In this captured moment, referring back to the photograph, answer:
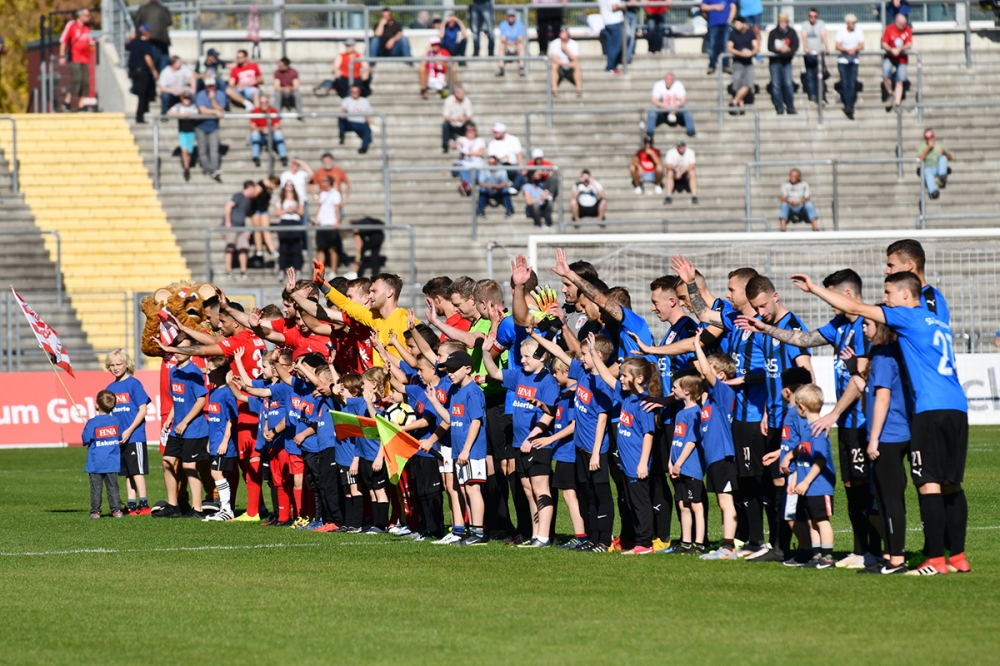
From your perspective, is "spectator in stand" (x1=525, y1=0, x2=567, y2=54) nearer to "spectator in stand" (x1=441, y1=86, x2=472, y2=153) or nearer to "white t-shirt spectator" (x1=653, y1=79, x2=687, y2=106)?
"white t-shirt spectator" (x1=653, y1=79, x2=687, y2=106)

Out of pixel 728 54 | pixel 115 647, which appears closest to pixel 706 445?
pixel 115 647

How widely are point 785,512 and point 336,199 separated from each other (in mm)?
20631

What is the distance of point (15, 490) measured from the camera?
1916 centimetres

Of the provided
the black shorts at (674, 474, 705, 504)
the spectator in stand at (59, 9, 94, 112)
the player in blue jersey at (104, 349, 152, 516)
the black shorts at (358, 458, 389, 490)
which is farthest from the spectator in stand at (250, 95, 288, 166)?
the black shorts at (674, 474, 705, 504)

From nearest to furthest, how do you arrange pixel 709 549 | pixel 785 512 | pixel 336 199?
pixel 785 512
pixel 709 549
pixel 336 199

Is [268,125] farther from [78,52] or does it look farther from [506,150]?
[78,52]

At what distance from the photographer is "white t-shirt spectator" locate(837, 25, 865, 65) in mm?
35219

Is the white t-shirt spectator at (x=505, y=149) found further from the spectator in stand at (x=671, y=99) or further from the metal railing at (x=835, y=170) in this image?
the metal railing at (x=835, y=170)

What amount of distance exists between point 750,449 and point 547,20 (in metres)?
27.3

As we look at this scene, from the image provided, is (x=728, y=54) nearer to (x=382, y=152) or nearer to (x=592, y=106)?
(x=592, y=106)

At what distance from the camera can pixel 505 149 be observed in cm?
3241

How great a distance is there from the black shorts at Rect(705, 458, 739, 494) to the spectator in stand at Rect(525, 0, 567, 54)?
26.9m

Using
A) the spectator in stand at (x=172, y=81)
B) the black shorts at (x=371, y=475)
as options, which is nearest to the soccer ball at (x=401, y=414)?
the black shorts at (x=371, y=475)

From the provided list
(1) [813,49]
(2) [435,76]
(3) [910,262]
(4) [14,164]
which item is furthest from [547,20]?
(3) [910,262]
